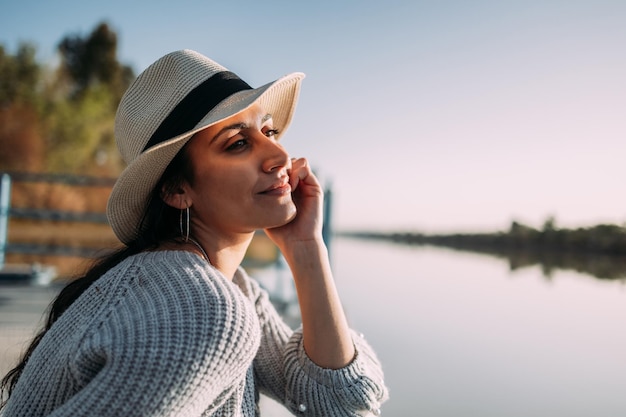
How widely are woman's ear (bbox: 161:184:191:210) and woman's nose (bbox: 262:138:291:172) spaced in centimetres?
20

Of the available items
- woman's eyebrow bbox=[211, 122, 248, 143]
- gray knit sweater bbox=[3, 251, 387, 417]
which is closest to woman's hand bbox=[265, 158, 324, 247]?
woman's eyebrow bbox=[211, 122, 248, 143]

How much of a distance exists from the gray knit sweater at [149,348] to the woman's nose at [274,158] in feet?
0.91

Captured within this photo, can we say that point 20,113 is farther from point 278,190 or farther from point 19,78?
point 278,190

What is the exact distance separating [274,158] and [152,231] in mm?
335

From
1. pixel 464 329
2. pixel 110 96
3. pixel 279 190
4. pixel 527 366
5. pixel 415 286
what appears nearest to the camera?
pixel 279 190

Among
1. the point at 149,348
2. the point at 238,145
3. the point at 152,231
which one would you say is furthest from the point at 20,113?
the point at 149,348

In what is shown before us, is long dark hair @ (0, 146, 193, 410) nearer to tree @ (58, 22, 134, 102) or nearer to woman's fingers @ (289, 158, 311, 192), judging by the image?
woman's fingers @ (289, 158, 311, 192)

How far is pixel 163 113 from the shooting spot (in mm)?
1055

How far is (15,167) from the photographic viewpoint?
68.8 feet

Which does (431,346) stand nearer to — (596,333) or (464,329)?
(464,329)

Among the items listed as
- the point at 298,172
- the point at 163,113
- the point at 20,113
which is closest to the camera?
the point at 163,113

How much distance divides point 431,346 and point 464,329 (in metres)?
1.05

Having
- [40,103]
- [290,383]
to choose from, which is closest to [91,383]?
[290,383]

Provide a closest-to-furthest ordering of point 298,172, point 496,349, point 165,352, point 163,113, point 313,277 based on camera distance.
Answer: point 165,352
point 163,113
point 313,277
point 298,172
point 496,349
